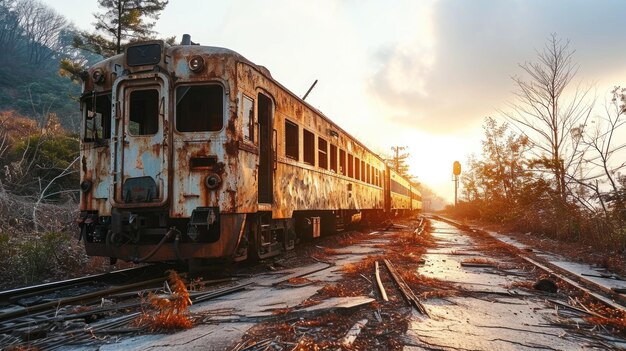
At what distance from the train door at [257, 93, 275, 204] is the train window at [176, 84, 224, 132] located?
99 cm

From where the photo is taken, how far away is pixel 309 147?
32.1 feet

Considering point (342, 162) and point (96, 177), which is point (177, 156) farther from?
point (342, 162)

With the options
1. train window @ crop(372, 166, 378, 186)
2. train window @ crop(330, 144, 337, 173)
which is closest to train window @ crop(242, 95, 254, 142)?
train window @ crop(330, 144, 337, 173)

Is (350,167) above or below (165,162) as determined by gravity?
above

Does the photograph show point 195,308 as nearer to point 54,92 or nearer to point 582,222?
point 582,222

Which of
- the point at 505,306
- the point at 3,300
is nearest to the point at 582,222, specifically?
the point at 505,306

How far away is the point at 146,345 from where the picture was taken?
324cm

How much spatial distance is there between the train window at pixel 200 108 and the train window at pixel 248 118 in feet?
1.11

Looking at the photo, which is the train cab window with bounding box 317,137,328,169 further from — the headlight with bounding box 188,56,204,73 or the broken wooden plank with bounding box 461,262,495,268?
the headlight with bounding box 188,56,204,73

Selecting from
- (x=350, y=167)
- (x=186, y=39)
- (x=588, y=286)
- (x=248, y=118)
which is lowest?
(x=588, y=286)

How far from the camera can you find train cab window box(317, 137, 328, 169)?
10305mm

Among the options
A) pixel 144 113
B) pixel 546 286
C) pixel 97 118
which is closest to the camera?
pixel 546 286

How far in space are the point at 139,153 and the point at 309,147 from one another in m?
4.23

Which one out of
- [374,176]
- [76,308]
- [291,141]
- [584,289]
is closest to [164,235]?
[76,308]
